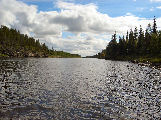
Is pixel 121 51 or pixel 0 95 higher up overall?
pixel 121 51

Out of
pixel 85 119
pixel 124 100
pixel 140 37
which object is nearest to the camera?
pixel 85 119

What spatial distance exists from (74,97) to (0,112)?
904 cm

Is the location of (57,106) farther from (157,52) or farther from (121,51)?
(121,51)

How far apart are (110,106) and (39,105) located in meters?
7.55

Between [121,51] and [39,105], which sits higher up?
[121,51]

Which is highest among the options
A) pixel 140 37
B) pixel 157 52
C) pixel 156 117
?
pixel 140 37

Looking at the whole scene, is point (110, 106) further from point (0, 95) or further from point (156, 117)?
point (0, 95)

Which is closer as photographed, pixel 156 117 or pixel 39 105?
pixel 156 117

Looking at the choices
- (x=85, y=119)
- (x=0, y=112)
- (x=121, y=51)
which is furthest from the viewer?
(x=121, y=51)

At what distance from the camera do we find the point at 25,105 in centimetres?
1820

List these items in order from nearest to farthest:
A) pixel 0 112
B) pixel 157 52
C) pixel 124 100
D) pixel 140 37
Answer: pixel 0 112, pixel 124 100, pixel 157 52, pixel 140 37

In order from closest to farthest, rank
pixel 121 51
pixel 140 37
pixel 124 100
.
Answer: pixel 124 100, pixel 140 37, pixel 121 51

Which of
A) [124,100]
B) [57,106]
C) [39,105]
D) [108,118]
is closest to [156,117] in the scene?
[108,118]

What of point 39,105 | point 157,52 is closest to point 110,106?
point 39,105
